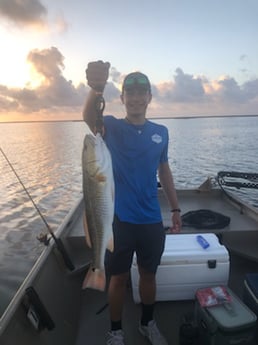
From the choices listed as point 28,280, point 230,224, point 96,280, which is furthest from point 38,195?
point 96,280

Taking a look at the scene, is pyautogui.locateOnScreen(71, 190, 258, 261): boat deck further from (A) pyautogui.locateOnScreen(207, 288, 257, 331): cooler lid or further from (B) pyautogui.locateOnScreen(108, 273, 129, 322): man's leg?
(B) pyautogui.locateOnScreen(108, 273, 129, 322): man's leg

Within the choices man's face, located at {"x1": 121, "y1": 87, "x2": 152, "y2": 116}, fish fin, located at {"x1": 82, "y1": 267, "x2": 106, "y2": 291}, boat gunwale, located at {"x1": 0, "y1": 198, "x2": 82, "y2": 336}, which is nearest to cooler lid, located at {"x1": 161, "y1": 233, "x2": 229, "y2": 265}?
fish fin, located at {"x1": 82, "y1": 267, "x2": 106, "y2": 291}

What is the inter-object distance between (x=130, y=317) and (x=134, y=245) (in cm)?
146

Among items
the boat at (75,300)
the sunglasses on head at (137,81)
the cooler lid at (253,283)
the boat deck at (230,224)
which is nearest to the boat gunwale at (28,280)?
the boat at (75,300)

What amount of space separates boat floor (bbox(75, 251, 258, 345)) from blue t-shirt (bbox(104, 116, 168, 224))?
1575 mm

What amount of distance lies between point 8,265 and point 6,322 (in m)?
6.71

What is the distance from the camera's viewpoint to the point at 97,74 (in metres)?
2.58

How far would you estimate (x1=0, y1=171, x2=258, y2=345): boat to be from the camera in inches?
117

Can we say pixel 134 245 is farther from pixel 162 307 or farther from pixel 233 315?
pixel 162 307

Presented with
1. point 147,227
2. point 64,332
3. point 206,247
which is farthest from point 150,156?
point 64,332

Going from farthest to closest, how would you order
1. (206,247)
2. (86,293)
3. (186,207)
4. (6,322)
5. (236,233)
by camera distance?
(186,207) < (236,233) < (86,293) < (206,247) < (6,322)

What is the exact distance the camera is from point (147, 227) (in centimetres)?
318

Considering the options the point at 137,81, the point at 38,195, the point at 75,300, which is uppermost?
the point at 137,81

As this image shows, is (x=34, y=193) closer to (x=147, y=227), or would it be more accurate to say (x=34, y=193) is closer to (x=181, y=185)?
(x=181, y=185)
